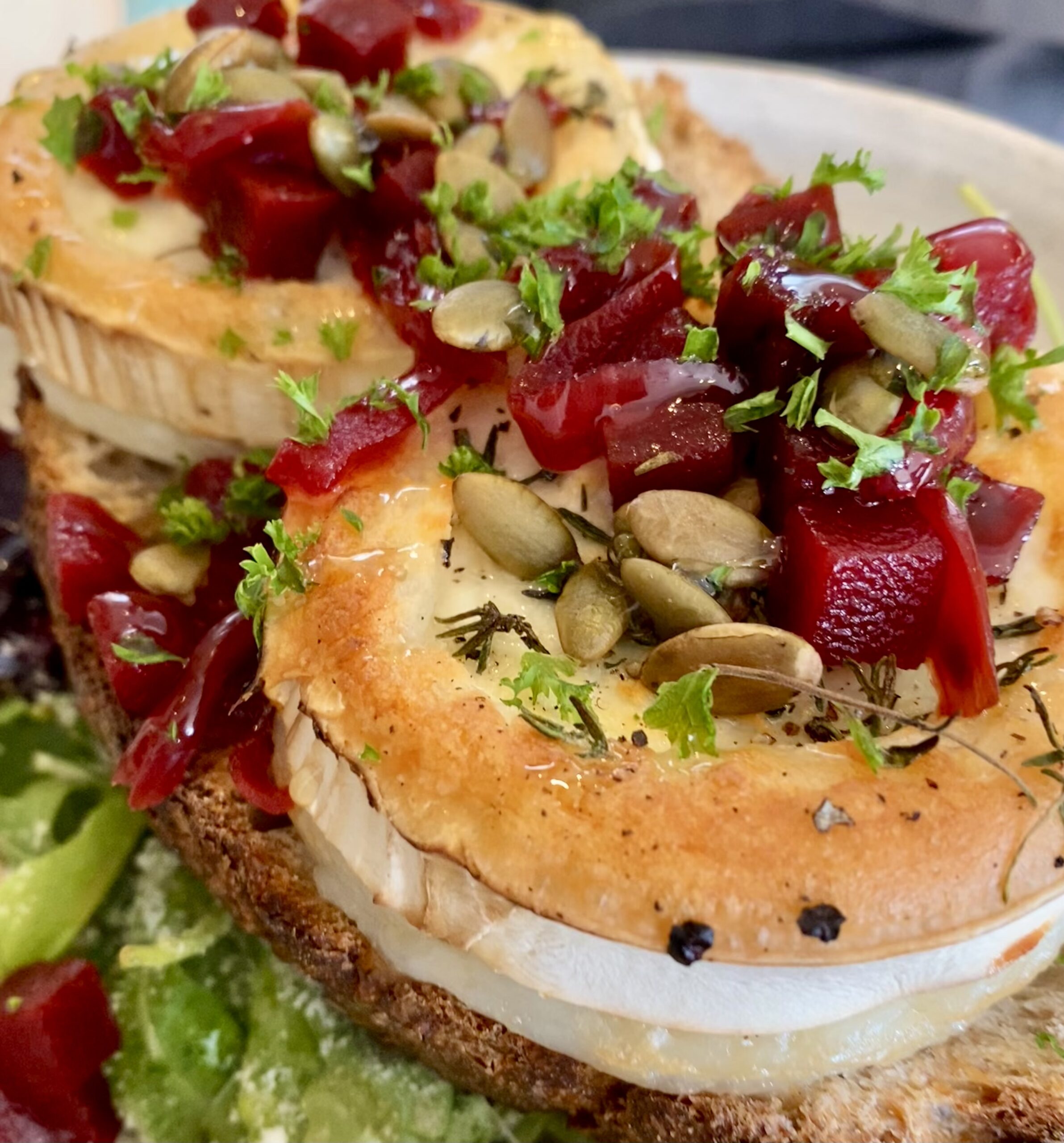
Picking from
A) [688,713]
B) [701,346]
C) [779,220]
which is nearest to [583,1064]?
[688,713]

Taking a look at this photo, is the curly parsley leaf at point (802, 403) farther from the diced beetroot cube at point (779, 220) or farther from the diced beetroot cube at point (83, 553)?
the diced beetroot cube at point (83, 553)

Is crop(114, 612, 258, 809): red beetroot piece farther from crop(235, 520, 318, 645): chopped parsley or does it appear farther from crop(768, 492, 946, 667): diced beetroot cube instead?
crop(768, 492, 946, 667): diced beetroot cube

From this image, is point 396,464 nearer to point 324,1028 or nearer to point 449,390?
point 449,390

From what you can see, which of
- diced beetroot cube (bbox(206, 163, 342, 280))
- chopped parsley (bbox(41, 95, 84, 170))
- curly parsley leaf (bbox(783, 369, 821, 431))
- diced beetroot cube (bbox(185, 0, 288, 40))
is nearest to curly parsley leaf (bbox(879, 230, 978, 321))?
curly parsley leaf (bbox(783, 369, 821, 431))

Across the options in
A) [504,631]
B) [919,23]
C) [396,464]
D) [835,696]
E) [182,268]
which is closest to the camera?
[835,696]

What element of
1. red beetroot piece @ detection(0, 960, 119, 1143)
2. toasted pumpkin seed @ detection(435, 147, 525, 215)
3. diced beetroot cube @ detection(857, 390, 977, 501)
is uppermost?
toasted pumpkin seed @ detection(435, 147, 525, 215)

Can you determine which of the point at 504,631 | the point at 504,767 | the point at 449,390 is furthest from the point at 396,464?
the point at 504,767
